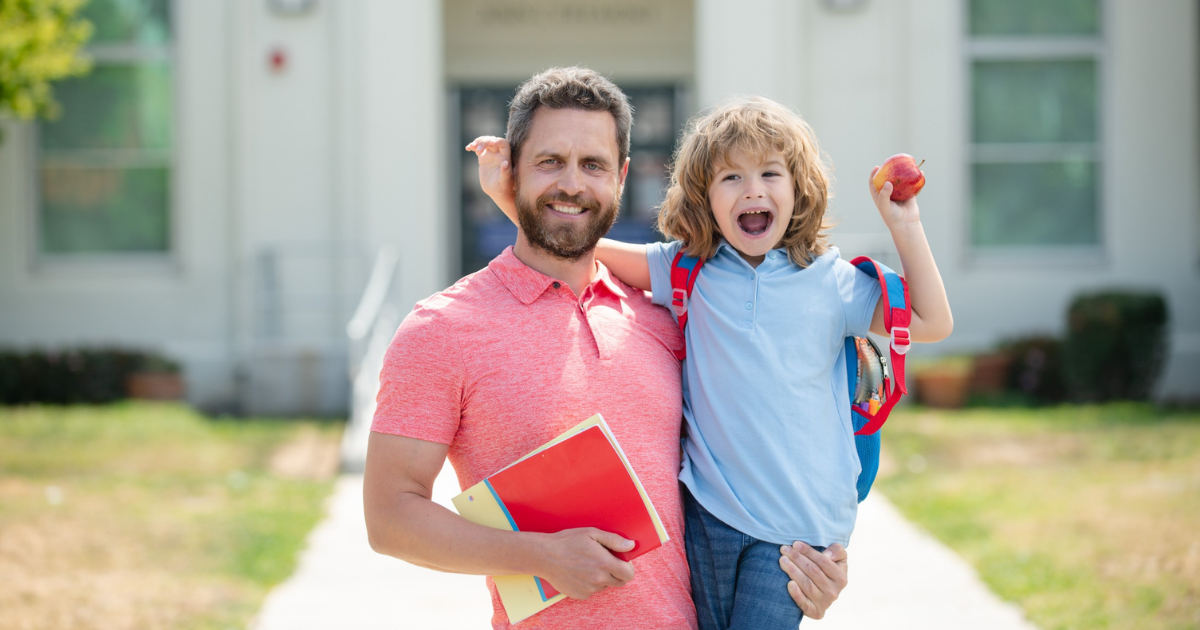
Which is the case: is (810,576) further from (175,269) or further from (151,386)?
(175,269)

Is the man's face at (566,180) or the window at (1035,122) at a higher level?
the window at (1035,122)

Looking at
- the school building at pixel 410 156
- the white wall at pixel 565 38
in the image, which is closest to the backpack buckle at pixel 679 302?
the school building at pixel 410 156

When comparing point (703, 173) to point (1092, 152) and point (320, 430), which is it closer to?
point (320, 430)

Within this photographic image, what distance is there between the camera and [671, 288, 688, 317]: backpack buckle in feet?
7.84

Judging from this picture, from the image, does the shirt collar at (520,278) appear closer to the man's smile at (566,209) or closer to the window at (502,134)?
the man's smile at (566,209)

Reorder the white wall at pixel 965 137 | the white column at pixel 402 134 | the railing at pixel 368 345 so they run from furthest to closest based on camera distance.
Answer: the white wall at pixel 965 137 < the white column at pixel 402 134 < the railing at pixel 368 345

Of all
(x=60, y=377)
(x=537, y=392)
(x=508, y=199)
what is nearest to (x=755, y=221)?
(x=508, y=199)

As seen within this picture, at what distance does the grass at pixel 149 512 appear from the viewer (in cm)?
437

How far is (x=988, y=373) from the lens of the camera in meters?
9.13

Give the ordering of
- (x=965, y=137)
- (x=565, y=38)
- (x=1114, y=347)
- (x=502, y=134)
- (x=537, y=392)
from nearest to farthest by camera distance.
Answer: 1. (x=537, y=392)
2. (x=1114, y=347)
3. (x=965, y=137)
4. (x=565, y=38)
5. (x=502, y=134)

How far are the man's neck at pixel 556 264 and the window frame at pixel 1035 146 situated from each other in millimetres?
8358

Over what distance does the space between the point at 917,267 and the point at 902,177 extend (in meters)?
0.20

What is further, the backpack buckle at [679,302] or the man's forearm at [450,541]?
the backpack buckle at [679,302]

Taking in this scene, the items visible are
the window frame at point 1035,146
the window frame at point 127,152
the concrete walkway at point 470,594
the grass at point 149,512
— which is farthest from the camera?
the window frame at point 1035,146
